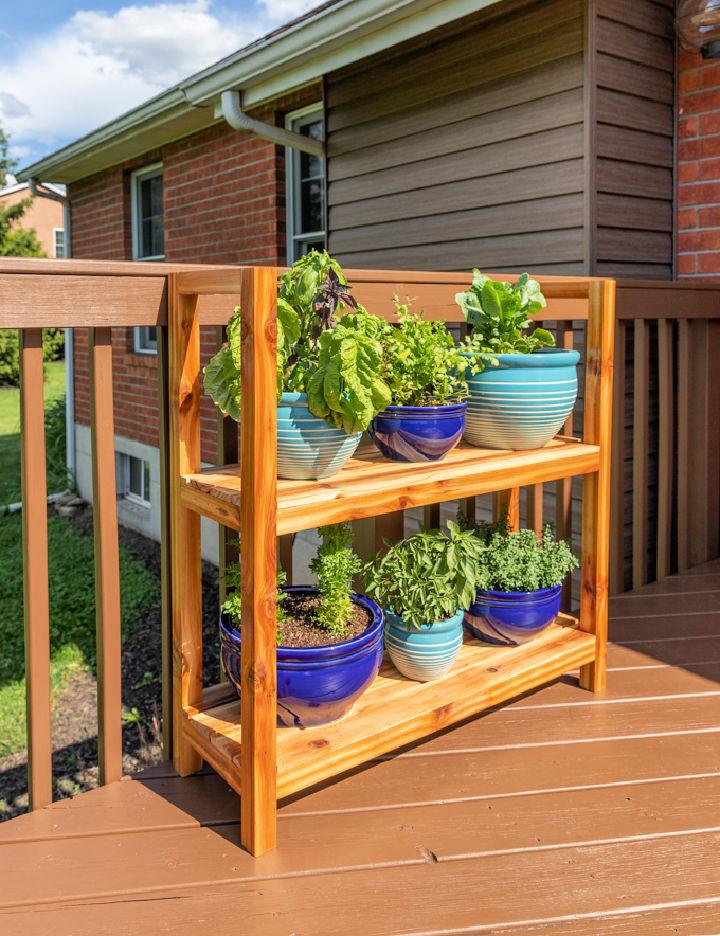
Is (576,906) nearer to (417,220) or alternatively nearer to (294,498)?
(294,498)

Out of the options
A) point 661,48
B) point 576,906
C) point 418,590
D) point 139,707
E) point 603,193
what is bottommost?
point 139,707

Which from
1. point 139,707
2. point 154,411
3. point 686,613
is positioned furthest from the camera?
point 154,411

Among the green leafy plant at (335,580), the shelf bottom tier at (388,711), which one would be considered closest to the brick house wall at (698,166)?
the shelf bottom tier at (388,711)

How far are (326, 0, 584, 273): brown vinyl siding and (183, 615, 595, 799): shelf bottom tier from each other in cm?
219

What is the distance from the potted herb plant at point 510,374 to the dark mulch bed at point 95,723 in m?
2.82

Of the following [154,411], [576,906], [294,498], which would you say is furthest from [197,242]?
[576,906]

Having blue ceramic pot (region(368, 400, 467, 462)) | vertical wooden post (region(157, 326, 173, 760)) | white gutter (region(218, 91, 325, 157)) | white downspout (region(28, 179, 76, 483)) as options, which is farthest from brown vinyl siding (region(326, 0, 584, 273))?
white downspout (region(28, 179, 76, 483))

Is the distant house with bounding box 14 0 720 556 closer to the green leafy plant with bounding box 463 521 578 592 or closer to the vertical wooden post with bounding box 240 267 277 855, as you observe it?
the green leafy plant with bounding box 463 521 578 592

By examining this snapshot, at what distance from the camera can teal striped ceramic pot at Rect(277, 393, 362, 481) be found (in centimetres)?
162

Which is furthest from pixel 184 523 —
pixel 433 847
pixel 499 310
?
pixel 499 310

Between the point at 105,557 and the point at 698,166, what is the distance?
3.19 meters

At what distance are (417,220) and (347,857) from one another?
3.78m

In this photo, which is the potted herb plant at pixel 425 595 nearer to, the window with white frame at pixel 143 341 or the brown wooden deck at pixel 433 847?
the brown wooden deck at pixel 433 847

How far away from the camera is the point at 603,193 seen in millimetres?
3719
